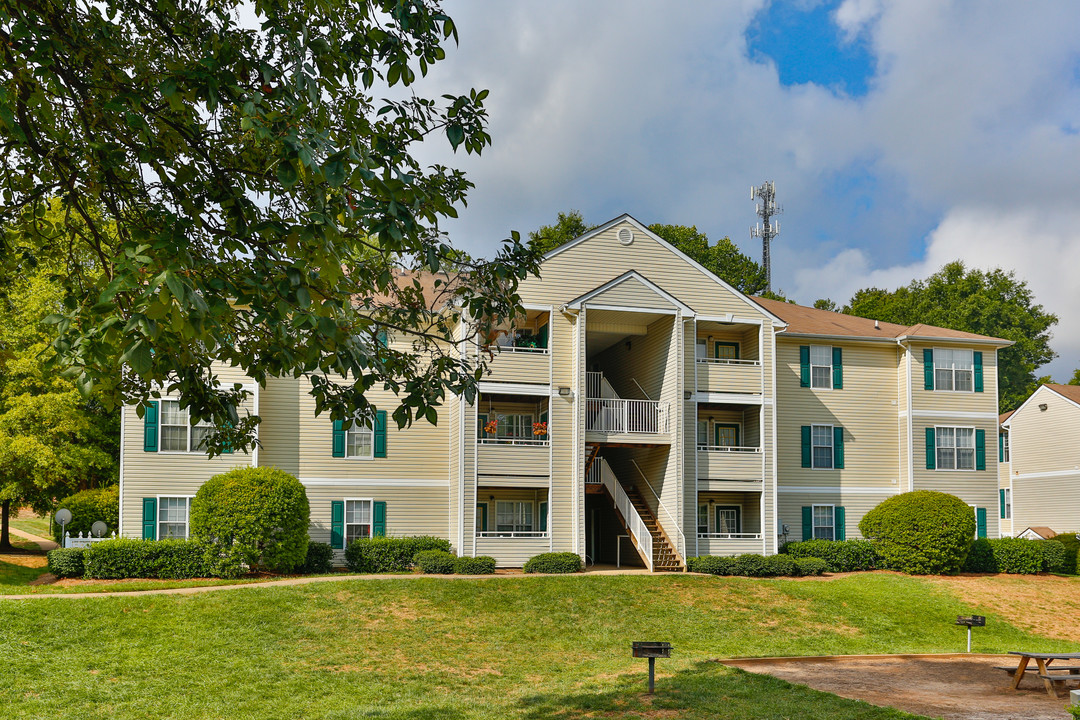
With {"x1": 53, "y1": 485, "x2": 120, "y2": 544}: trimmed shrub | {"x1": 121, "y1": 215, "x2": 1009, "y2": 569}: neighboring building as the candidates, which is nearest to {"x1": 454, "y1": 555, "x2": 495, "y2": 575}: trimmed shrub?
{"x1": 121, "y1": 215, "x2": 1009, "y2": 569}: neighboring building

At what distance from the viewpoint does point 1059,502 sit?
3856 centimetres

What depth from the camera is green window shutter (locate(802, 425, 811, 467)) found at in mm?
29688

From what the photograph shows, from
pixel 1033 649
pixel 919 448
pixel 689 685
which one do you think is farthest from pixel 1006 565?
pixel 689 685

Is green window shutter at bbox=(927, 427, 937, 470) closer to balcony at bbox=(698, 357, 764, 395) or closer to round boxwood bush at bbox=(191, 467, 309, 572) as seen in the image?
balcony at bbox=(698, 357, 764, 395)

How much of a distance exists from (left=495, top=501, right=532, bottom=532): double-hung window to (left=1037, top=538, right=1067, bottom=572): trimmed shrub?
51.4 feet

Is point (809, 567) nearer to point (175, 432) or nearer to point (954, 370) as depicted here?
point (954, 370)

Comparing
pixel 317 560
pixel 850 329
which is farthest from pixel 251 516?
pixel 850 329

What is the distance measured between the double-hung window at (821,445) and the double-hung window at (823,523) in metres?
1.40

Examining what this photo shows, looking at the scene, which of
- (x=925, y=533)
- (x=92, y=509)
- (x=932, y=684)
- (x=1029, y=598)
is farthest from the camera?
(x=92, y=509)

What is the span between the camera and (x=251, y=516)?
22.5 metres

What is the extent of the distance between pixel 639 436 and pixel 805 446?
665 cm

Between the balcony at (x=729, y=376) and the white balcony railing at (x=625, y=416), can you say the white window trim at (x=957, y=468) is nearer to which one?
the balcony at (x=729, y=376)

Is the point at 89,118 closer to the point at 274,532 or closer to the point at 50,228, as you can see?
the point at 50,228

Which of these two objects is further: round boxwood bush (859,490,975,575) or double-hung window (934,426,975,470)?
double-hung window (934,426,975,470)
